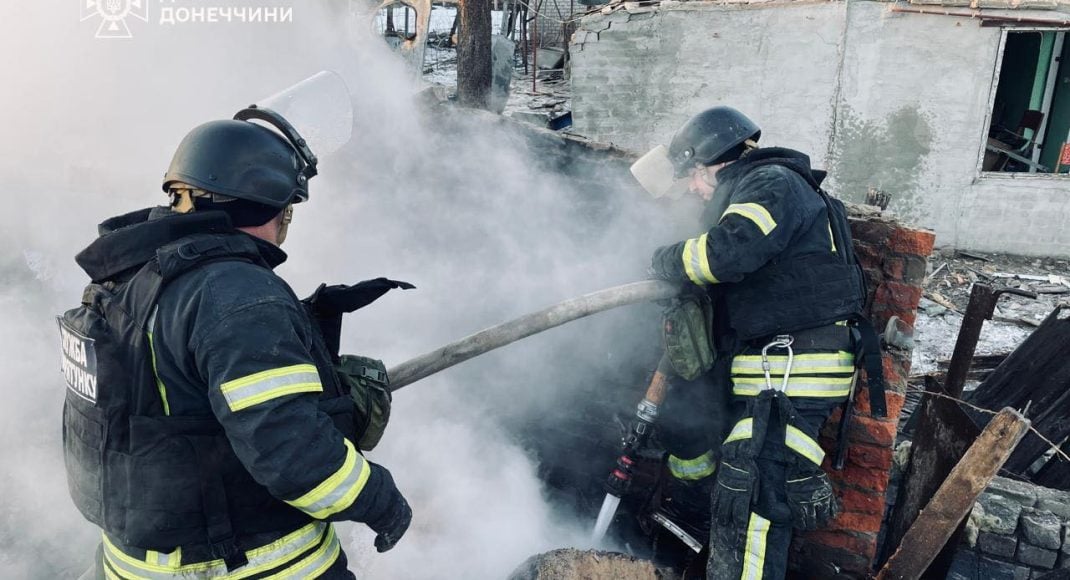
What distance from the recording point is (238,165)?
5.94 ft

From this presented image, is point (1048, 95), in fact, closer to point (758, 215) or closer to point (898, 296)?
point (898, 296)

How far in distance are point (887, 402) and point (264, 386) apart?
2652 millimetres

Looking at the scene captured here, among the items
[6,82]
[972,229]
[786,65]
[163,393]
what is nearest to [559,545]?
[163,393]

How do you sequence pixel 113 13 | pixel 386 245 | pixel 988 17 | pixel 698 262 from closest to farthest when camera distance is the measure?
pixel 698 262
pixel 386 245
pixel 113 13
pixel 988 17

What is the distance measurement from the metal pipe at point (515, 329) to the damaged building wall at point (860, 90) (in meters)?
7.33

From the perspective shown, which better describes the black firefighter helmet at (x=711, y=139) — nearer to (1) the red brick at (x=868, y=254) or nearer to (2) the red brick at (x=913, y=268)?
(1) the red brick at (x=868, y=254)

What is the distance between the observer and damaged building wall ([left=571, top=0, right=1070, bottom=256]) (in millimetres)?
8562

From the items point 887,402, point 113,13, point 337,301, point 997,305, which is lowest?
point 997,305

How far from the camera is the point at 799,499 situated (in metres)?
2.71

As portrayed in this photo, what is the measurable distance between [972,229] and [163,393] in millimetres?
10220

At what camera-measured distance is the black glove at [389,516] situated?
1829mm

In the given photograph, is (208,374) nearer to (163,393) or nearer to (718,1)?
(163,393)

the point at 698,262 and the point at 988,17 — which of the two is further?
the point at 988,17

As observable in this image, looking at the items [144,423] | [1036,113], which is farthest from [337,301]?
[1036,113]
